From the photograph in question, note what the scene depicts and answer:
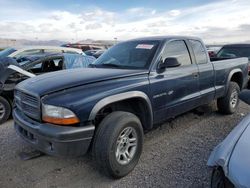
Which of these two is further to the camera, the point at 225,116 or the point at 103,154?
the point at 225,116

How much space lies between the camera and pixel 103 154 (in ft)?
10.3

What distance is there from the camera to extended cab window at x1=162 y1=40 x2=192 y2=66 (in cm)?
429

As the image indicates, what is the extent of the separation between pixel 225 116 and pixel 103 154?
3806 mm

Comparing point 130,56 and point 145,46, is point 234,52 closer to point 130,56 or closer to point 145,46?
point 145,46

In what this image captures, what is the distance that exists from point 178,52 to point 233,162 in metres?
2.95

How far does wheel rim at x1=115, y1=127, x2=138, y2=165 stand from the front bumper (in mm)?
458

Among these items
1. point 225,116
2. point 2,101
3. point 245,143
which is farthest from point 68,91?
point 225,116

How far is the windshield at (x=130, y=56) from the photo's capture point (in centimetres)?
407

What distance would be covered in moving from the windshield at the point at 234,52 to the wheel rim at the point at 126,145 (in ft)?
21.0

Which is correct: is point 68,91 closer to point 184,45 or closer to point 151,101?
point 151,101

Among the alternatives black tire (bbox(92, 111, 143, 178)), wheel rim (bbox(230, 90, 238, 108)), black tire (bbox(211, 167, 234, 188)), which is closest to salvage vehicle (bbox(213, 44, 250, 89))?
wheel rim (bbox(230, 90, 238, 108))

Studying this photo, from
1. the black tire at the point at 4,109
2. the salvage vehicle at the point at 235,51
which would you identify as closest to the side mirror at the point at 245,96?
the black tire at the point at 4,109

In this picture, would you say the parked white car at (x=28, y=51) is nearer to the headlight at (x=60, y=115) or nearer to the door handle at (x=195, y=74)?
the door handle at (x=195, y=74)

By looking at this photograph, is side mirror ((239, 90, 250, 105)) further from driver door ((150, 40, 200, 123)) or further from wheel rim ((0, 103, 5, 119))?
wheel rim ((0, 103, 5, 119))
